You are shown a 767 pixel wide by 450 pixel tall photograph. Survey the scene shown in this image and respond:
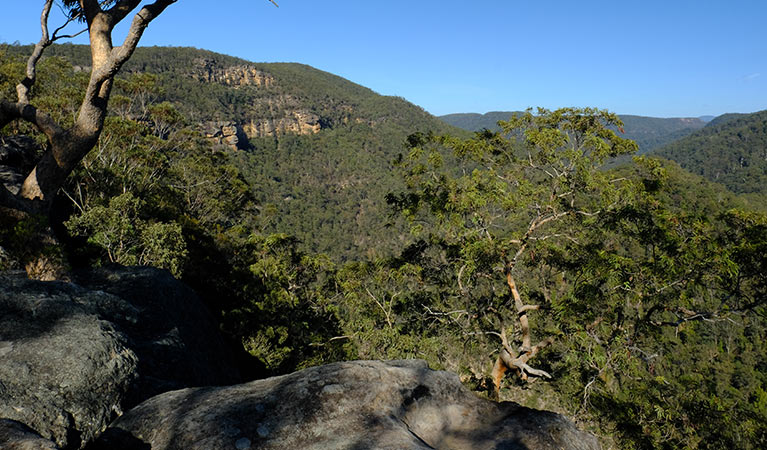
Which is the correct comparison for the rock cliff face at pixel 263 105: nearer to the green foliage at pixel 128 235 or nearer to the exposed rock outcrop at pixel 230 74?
the exposed rock outcrop at pixel 230 74

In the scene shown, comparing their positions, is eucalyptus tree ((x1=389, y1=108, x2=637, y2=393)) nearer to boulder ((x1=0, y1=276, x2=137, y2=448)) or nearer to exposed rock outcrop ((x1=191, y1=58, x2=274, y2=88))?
boulder ((x1=0, y1=276, x2=137, y2=448))

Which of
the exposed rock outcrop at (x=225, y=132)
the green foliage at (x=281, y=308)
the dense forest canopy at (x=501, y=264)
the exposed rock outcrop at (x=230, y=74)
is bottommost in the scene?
the green foliage at (x=281, y=308)

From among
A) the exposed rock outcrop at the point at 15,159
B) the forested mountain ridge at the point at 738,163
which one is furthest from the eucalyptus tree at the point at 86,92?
the forested mountain ridge at the point at 738,163

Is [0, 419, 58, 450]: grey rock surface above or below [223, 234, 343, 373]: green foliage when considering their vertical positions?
above

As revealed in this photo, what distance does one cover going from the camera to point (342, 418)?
300cm

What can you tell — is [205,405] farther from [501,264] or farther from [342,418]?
[501,264]

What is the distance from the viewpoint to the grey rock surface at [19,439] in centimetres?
213

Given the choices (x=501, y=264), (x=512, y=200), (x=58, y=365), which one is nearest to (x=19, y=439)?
(x=58, y=365)

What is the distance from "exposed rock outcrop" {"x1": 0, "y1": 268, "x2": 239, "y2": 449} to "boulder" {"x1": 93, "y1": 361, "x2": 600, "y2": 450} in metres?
0.28

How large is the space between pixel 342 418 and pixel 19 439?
1897 millimetres

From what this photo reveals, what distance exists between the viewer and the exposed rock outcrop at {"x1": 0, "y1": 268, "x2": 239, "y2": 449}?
286 cm

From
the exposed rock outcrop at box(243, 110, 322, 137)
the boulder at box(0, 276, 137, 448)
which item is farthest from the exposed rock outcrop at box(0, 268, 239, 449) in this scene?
the exposed rock outcrop at box(243, 110, 322, 137)

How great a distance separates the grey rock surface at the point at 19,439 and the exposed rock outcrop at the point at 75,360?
0.41 meters

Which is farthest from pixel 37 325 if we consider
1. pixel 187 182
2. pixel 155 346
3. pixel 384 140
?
pixel 384 140
